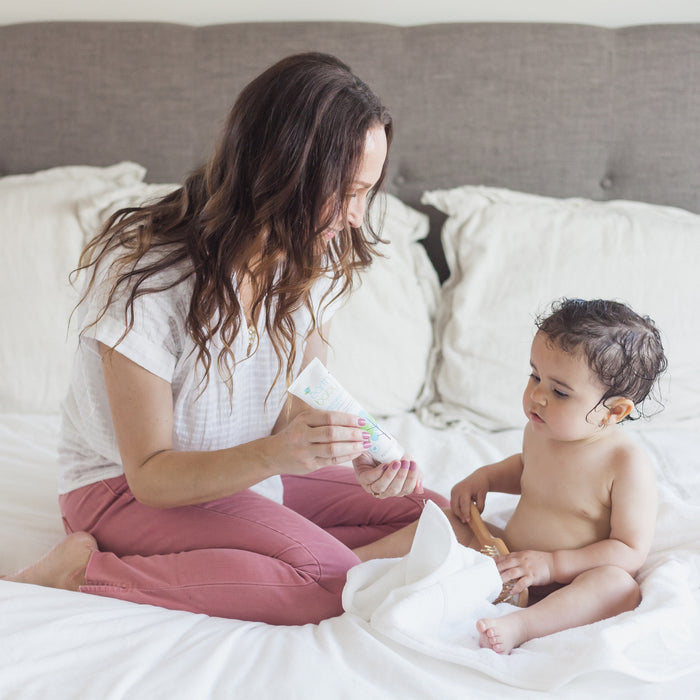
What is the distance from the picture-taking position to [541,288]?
1.78m

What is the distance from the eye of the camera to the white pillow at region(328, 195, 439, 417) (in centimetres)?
182

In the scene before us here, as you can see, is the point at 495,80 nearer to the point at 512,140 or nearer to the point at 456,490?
the point at 512,140

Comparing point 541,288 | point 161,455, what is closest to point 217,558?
point 161,455

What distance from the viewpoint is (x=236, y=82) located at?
2.00 meters

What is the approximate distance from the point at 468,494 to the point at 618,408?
0.95 feet

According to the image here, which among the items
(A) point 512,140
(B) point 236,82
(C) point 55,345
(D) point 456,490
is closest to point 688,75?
(A) point 512,140

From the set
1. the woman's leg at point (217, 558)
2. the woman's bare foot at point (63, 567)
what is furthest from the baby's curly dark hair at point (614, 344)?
the woman's bare foot at point (63, 567)

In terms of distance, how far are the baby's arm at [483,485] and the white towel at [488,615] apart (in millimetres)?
233

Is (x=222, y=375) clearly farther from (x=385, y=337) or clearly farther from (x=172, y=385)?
(x=385, y=337)

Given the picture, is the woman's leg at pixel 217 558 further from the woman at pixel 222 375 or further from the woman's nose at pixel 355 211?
the woman's nose at pixel 355 211

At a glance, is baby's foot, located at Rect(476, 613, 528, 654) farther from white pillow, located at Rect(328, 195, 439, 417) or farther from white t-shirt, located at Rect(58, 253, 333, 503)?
white pillow, located at Rect(328, 195, 439, 417)

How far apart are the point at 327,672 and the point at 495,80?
1.53m

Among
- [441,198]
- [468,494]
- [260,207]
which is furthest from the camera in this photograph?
[441,198]

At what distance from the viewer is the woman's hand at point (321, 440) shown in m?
0.99
